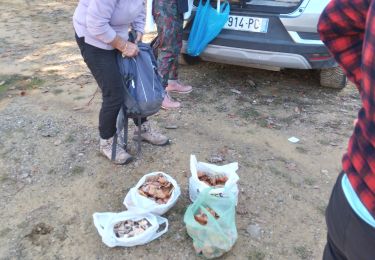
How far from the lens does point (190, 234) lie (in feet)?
7.76

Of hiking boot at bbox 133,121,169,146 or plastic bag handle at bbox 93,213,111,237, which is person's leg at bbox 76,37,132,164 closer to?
hiking boot at bbox 133,121,169,146

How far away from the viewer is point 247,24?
153 inches

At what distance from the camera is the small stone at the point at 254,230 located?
249 cm

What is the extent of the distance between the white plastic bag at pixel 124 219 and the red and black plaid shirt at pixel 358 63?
150cm

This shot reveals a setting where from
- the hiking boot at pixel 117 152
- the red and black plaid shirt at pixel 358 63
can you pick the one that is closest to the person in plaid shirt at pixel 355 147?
the red and black plaid shirt at pixel 358 63

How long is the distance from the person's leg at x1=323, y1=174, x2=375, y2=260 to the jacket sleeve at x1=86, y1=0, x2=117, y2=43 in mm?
1856

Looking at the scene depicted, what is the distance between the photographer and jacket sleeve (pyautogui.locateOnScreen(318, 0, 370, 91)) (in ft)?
3.62

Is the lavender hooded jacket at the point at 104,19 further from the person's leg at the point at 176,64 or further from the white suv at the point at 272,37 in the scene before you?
the white suv at the point at 272,37

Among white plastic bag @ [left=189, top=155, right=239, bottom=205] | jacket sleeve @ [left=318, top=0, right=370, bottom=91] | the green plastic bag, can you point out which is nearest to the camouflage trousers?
white plastic bag @ [left=189, top=155, right=239, bottom=205]

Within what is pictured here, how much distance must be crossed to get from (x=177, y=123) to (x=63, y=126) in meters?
1.03

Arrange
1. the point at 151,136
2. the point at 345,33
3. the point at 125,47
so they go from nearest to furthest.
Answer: the point at 345,33, the point at 125,47, the point at 151,136

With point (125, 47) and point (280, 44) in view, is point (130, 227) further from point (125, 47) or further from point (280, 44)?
point (280, 44)

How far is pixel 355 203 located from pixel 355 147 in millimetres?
151

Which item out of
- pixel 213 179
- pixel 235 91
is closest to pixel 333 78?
pixel 235 91
